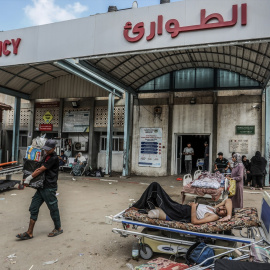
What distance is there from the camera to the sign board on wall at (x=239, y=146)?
1265 centimetres

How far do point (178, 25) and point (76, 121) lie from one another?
9.88 metres

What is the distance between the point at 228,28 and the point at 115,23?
12.3 ft

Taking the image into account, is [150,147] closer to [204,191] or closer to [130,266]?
[204,191]

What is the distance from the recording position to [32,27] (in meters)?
10.0

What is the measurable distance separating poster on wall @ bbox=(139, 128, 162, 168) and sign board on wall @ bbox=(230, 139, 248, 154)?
3.72m

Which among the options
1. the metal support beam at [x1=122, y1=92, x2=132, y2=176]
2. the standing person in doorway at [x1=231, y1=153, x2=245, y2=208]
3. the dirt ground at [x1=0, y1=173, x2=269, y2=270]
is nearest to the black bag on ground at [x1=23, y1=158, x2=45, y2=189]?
the dirt ground at [x1=0, y1=173, x2=269, y2=270]

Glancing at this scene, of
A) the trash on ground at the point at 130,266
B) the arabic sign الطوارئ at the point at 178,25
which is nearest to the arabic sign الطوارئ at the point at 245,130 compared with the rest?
the arabic sign الطوارئ at the point at 178,25

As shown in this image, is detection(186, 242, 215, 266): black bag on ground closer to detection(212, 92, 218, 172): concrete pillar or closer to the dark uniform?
the dark uniform

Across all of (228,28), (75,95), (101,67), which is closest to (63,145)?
(75,95)

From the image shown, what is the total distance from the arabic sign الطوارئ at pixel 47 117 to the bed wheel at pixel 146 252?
14165mm

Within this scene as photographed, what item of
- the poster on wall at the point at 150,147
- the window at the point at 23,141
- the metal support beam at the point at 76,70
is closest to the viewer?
the metal support beam at the point at 76,70

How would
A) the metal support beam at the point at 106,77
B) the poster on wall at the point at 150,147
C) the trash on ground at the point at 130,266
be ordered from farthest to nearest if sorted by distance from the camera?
the poster on wall at the point at 150,147, the metal support beam at the point at 106,77, the trash on ground at the point at 130,266

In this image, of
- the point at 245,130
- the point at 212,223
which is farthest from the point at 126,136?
the point at 212,223

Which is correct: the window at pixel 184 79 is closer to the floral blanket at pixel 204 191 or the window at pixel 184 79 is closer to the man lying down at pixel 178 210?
the floral blanket at pixel 204 191
